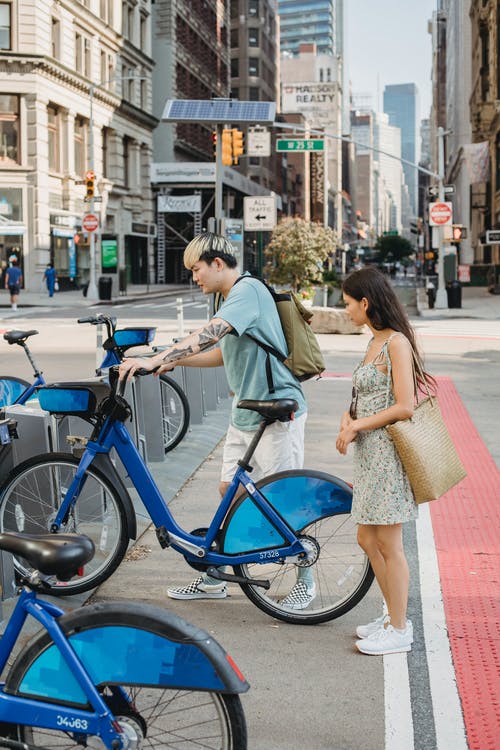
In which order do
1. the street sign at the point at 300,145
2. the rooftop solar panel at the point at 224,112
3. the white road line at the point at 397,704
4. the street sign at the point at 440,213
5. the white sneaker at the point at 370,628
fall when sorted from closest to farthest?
the white road line at the point at 397,704 < the white sneaker at the point at 370,628 < the rooftop solar panel at the point at 224,112 < the street sign at the point at 300,145 < the street sign at the point at 440,213

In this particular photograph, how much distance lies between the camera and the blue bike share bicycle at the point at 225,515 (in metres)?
5.14

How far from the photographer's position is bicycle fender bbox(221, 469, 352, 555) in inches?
202

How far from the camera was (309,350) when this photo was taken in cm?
550

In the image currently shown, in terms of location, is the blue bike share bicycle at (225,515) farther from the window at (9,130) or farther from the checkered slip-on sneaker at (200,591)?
the window at (9,130)

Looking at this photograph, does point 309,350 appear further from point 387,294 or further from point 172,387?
point 172,387

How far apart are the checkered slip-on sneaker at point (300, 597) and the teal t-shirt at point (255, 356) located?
89cm

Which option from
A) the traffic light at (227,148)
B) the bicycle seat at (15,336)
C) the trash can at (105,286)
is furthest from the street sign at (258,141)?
the bicycle seat at (15,336)

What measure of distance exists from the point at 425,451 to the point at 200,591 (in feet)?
5.71

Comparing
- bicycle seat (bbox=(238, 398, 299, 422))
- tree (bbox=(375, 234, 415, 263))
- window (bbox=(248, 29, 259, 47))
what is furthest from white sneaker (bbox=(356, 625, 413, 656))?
tree (bbox=(375, 234, 415, 263))

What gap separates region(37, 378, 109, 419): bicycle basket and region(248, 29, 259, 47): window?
116125 mm

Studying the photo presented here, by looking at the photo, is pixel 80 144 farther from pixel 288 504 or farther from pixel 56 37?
pixel 288 504

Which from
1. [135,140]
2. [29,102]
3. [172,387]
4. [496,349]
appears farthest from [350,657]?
[135,140]

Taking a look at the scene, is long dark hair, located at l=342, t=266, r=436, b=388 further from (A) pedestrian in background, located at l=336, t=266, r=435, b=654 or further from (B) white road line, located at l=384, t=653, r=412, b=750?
(B) white road line, located at l=384, t=653, r=412, b=750

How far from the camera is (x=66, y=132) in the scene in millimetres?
54062
